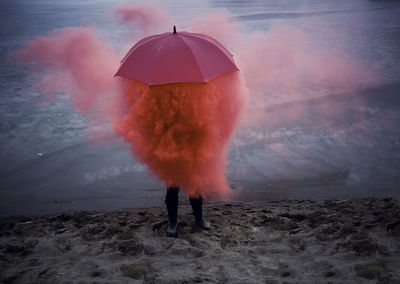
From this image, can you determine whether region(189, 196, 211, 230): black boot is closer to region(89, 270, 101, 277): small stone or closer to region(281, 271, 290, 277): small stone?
region(281, 271, 290, 277): small stone

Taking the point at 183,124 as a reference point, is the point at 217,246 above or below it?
below

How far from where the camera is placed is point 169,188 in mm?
3557

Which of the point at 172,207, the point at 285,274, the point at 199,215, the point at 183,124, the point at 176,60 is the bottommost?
the point at 285,274

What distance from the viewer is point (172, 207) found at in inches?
144

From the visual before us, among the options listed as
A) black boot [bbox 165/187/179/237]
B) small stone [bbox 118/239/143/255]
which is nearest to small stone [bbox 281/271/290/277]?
black boot [bbox 165/187/179/237]

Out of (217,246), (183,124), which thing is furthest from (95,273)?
(183,124)

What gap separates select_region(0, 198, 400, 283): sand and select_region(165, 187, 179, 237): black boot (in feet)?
0.28

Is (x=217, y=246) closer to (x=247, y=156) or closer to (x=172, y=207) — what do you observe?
(x=172, y=207)

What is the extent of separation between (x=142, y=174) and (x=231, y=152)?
1590 mm

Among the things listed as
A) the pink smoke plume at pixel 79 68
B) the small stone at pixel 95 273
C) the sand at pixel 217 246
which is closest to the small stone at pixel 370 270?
the sand at pixel 217 246

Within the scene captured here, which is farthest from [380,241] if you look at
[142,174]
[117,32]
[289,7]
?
[289,7]

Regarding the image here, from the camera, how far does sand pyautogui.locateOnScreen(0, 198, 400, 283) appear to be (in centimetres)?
299

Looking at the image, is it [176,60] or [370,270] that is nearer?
[370,270]

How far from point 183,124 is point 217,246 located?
1.25m
